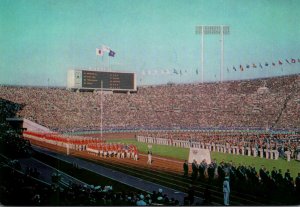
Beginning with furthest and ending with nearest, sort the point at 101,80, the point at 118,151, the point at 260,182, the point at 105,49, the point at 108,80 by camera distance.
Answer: the point at 108,80 < the point at 101,80 < the point at 105,49 < the point at 118,151 < the point at 260,182

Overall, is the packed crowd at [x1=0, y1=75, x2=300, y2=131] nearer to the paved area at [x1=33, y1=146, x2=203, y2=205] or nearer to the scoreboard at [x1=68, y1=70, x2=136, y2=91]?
the scoreboard at [x1=68, y1=70, x2=136, y2=91]

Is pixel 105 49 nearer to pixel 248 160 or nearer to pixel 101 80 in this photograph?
pixel 101 80

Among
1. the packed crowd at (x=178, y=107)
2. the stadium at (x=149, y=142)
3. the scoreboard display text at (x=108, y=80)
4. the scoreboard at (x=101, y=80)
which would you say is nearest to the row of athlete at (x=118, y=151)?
the stadium at (x=149, y=142)

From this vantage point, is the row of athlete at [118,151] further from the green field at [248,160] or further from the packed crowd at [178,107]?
the packed crowd at [178,107]

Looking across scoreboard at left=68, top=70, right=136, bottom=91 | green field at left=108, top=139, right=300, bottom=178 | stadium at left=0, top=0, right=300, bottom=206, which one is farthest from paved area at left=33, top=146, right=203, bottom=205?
scoreboard at left=68, top=70, right=136, bottom=91

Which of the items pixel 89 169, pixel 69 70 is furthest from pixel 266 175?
pixel 69 70

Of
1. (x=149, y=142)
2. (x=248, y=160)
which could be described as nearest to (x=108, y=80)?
(x=149, y=142)
